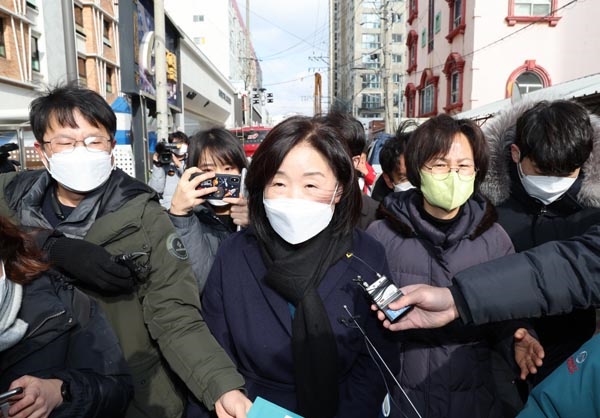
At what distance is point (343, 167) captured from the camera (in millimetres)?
1722

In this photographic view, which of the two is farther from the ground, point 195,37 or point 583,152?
point 195,37

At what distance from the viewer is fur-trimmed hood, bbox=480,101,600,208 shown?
2.09 m

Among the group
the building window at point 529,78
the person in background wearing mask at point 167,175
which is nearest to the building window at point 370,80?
the building window at point 529,78

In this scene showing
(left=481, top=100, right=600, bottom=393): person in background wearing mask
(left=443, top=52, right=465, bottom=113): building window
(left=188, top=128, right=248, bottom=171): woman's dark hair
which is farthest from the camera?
(left=443, top=52, right=465, bottom=113): building window

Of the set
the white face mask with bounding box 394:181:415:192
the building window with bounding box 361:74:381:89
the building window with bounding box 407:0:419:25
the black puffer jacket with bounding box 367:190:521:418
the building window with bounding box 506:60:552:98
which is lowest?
the black puffer jacket with bounding box 367:190:521:418

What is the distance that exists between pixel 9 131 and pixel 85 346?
694 cm

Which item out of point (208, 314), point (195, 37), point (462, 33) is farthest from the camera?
point (195, 37)

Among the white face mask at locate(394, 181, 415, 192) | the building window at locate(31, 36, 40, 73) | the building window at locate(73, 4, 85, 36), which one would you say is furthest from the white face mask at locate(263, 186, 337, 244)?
the building window at locate(73, 4, 85, 36)

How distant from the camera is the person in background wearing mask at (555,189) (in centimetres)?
Answer: 204

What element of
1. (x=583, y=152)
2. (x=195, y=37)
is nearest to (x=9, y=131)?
(x=583, y=152)

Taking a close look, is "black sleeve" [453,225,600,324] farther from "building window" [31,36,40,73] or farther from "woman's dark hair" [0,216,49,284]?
"building window" [31,36,40,73]

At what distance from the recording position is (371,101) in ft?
217

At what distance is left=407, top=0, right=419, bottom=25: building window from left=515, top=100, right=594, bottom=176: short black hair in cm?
2402

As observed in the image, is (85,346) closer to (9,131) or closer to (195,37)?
(9,131)
